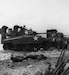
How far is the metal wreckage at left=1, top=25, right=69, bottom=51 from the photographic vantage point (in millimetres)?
1181

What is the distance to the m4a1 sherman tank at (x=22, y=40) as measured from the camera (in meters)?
1.18

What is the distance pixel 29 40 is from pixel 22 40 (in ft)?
0.22

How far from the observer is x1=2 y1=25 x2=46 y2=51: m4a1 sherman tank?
1.18m

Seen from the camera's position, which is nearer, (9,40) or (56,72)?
(56,72)

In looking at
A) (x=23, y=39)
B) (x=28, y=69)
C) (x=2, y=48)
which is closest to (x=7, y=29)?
(x=2, y=48)

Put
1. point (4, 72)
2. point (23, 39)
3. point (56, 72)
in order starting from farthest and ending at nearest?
point (23, 39), point (4, 72), point (56, 72)

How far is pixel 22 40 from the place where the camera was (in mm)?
1168

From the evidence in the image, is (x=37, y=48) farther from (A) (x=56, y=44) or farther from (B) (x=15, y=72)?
(B) (x=15, y=72)

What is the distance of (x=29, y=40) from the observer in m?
1.18

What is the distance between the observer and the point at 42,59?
0.95 meters

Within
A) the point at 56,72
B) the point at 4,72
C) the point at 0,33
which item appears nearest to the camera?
the point at 56,72

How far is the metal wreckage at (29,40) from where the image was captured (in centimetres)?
118

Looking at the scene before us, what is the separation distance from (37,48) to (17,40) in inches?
8.5

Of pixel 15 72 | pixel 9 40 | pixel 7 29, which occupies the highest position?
pixel 7 29
